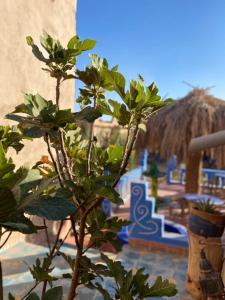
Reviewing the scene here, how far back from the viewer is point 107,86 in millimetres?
1184

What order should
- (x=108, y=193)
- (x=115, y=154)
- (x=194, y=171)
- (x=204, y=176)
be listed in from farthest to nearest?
(x=204, y=176) < (x=194, y=171) < (x=115, y=154) < (x=108, y=193)

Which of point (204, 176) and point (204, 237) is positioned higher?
point (204, 176)

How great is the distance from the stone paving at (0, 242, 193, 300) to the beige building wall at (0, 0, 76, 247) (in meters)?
0.32

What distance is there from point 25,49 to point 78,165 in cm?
298

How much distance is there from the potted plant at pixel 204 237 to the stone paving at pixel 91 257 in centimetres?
28

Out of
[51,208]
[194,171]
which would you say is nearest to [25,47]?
[51,208]

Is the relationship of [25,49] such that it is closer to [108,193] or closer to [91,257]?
[91,257]

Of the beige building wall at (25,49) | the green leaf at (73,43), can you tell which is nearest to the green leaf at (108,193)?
the green leaf at (73,43)

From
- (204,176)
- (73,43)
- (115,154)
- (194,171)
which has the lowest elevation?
(204,176)

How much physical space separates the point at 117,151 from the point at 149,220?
3.38 metres

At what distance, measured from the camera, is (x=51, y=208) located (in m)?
0.72

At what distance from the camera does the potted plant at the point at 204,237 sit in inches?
103

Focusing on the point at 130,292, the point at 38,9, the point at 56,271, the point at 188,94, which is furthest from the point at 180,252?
the point at 188,94

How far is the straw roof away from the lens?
6875 mm
